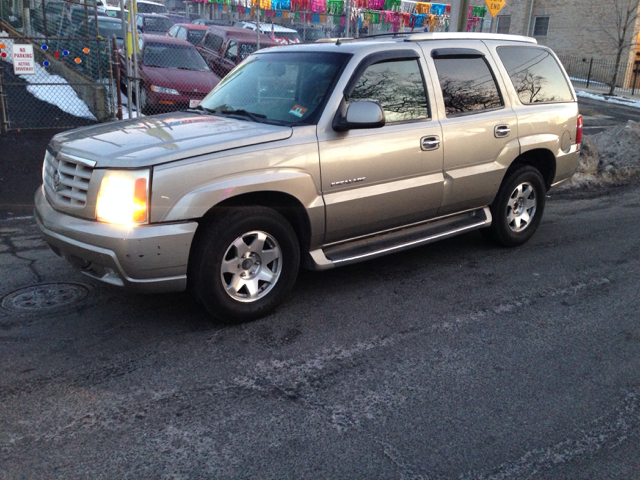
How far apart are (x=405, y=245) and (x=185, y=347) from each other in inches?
81.3

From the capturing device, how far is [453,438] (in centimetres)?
320

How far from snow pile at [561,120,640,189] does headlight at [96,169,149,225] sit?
734 centimetres

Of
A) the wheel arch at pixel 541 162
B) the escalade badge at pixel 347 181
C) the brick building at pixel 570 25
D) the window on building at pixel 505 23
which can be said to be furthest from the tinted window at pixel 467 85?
the window on building at pixel 505 23

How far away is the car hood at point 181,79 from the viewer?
12145mm

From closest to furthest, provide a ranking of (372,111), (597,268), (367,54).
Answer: (372,111)
(367,54)
(597,268)

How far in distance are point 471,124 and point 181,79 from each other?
27.1 feet

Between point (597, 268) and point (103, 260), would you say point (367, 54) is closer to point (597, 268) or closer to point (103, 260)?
point (103, 260)

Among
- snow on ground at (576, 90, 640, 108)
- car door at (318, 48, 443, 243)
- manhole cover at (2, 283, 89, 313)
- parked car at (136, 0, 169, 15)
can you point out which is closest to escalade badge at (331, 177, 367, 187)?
car door at (318, 48, 443, 243)

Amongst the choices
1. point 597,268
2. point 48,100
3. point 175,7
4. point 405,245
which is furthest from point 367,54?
point 175,7

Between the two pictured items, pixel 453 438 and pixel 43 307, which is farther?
A: pixel 43 307

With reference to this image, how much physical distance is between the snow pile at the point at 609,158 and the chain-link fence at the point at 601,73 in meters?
19.2

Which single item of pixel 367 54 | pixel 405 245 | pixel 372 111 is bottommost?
pixel 405 245

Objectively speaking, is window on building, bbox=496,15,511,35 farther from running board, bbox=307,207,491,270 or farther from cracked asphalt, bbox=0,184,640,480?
cracked asphalt, bbox=0,184,640,480

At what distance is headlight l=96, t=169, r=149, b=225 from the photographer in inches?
151
